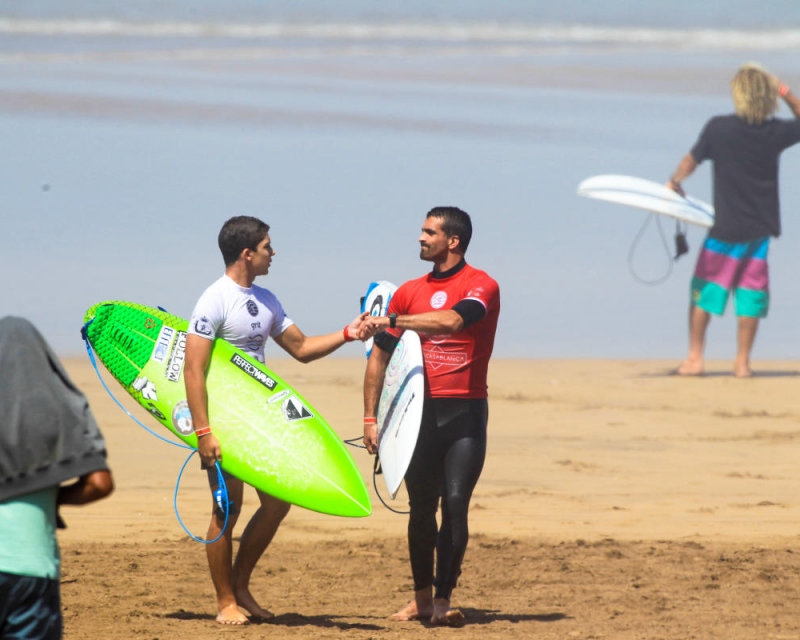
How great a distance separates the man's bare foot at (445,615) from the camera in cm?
548

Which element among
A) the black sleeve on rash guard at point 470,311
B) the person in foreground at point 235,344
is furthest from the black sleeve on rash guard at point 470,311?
the person in foreground at point 235,344

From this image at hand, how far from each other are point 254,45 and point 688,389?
62.9 ft

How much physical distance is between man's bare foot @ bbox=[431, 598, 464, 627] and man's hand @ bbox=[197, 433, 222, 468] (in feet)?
3.66

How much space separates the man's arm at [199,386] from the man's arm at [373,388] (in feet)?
2.40

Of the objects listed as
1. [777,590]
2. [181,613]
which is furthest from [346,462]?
[777,590]

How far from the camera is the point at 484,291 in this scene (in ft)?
17.8

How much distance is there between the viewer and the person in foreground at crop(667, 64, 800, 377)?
12367mm

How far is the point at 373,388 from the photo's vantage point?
18.6ft

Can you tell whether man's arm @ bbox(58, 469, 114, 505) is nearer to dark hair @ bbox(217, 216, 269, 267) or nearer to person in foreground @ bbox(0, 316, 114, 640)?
person in foreground @ bbox(0, 316, 114, 640)

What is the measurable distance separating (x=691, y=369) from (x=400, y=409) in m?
7.46

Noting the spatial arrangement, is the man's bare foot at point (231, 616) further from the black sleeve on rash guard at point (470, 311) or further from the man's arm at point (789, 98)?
the man's arm at point (789, 98)

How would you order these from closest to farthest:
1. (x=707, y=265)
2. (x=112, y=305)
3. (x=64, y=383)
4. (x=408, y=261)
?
(x=64, y=383) → (x=112, y=305) → (x=707, y=265) → (x=408, y=261)

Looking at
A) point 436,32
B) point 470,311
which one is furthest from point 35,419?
point 436,32

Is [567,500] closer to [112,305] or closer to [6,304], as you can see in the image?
[112,305]
